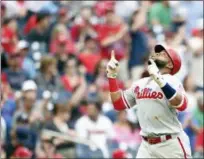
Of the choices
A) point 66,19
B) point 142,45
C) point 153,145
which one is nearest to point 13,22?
point 66,19

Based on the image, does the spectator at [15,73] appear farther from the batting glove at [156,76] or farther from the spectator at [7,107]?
the batting glove at [156,76]

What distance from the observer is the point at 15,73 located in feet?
47.9

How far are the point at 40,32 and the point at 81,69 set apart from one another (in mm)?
1229

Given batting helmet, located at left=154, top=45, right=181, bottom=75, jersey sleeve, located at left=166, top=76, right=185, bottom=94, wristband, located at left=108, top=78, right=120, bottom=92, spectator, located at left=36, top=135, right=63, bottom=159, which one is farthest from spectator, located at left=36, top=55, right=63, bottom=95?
jersey sleeve, located at left=166, top=76, right=185, bottom=94

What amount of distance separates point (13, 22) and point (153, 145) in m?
7.01

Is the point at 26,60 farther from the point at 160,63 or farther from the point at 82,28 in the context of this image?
the point at 160,63

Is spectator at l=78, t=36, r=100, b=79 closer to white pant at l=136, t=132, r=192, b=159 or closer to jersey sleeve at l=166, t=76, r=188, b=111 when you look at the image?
white pant at l=136, t=132, r=192, b=159

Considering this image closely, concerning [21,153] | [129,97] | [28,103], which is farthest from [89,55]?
[129,97]

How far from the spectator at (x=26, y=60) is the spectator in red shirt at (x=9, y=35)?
15 centimetres

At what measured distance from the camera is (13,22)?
15852 millimetres

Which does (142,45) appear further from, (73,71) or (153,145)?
(153,145)

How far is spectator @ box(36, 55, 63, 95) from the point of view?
1453 centimetres

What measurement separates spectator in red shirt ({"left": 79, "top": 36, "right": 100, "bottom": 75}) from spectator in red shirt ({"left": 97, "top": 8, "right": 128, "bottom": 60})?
0.20m

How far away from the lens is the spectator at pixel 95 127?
44.8 ft
